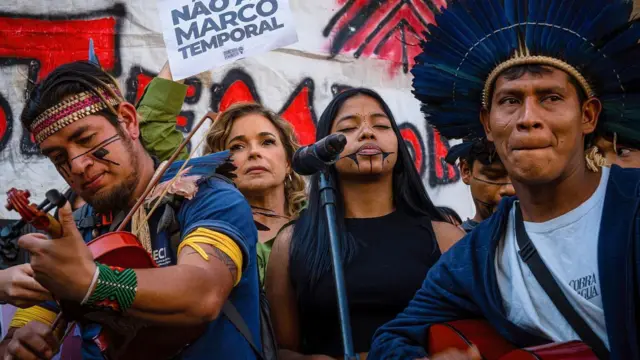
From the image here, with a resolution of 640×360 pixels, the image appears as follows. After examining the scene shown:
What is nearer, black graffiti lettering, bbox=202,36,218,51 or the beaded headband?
the beaded headband

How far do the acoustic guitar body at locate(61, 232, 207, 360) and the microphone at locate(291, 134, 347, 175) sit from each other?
75 cm

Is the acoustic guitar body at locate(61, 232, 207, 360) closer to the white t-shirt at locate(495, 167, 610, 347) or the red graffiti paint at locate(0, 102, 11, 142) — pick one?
the white t-shirt at locate(495, 167, 610, 347)

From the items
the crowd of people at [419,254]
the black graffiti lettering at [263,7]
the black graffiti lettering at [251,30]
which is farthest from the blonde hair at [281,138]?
the crowd of people at [419,254]

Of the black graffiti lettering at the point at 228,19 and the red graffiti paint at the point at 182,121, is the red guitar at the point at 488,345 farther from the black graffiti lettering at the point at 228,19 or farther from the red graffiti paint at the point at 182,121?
the red graffiti paint at the point at 182,121

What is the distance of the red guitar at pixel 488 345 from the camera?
266 centimetres

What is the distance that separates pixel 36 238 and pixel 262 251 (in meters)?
2.16

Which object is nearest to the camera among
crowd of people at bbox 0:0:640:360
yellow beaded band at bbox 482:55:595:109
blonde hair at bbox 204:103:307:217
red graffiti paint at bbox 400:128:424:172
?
crowd of people at bbox 0:0:640:360

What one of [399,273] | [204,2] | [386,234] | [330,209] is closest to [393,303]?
[399,273]

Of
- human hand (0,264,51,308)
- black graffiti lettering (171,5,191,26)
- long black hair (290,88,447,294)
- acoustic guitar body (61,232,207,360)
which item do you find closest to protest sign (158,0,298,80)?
black graffiti lettering (171,5,191,26)

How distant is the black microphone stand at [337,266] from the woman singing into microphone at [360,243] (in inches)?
22.9

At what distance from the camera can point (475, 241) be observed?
10.5 feet

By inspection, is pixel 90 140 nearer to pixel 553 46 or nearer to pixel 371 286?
pixel 371 286

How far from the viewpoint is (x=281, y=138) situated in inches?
206

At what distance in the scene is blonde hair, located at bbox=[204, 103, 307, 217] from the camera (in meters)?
5.09
